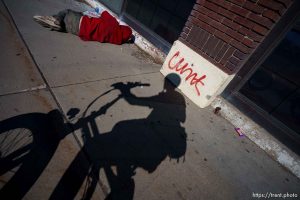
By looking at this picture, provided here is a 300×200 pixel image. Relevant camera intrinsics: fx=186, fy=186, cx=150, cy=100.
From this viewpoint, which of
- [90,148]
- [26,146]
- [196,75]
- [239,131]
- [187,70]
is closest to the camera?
[26,146]

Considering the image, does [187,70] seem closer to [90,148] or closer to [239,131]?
[239,131]

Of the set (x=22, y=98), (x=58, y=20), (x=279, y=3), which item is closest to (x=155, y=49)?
(x=58, y=20)

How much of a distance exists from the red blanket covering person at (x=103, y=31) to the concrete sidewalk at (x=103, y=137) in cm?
54

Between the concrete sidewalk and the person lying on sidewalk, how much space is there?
331 mm

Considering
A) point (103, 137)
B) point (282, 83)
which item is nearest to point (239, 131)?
point (282, 83)

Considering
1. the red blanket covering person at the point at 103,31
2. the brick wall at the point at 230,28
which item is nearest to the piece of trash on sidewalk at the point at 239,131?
the brick wall at the point at 230,28

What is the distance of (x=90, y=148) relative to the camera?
216cm

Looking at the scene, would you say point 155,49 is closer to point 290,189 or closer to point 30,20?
point 30,20

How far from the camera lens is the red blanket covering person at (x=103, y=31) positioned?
4.12 meters

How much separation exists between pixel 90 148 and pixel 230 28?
2.72m

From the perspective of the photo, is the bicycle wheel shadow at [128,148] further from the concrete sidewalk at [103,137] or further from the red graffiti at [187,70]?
the red graffiti at [187,70]

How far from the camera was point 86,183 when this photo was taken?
185 centimetres

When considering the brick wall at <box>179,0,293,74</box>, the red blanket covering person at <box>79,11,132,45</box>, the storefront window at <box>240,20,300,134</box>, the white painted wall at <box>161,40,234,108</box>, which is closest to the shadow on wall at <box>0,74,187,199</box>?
the white painted wall at <box>161,40,234,108</box>

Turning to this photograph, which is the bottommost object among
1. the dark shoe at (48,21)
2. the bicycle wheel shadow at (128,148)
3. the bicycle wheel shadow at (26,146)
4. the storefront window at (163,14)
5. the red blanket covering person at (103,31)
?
the bicycle wheel shadow at (26,146)
